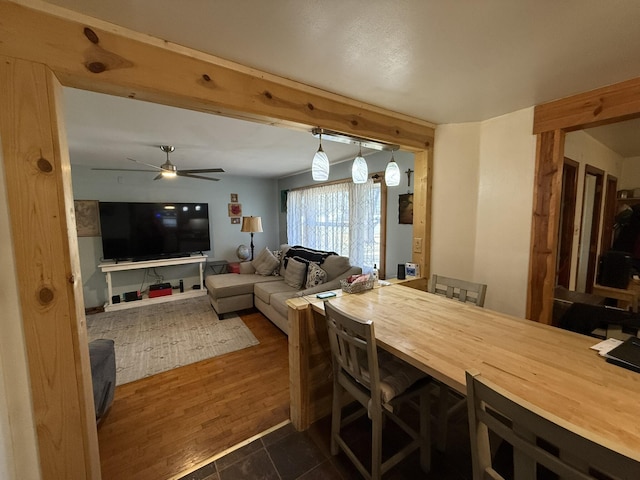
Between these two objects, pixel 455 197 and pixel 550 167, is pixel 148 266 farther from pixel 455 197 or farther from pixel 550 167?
pixel 550 167

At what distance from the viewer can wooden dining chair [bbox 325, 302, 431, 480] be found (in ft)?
4.01

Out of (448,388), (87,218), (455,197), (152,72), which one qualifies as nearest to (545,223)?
(455,197)

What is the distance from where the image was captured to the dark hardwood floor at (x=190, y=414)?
5.27 feet

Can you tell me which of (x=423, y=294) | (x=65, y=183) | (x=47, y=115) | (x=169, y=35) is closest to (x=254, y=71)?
(x=169, y=35)

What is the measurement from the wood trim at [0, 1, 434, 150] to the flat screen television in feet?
13.0

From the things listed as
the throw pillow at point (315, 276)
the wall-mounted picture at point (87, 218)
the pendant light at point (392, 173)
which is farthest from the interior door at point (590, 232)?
the wall-mounted picture at point (87, 218)

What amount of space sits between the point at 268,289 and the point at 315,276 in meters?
0.76

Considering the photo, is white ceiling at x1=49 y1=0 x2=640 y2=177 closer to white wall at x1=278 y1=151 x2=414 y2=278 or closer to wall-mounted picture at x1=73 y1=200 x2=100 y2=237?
white wall at x1=278 y1=151 x2=414 y2=278

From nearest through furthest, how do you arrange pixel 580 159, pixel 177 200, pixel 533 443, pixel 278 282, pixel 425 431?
pixel 533 443
pixel 425 431
pixel 580 159
pixel 278 282
pixel 177 200

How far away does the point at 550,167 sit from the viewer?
1929 millimetres

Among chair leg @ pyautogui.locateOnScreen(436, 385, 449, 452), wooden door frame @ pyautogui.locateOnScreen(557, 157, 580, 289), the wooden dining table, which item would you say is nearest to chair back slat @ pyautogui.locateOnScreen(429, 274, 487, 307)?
the wooden dining table

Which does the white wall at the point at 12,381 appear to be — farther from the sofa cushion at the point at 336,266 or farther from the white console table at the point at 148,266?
the white console table at the point at 148,266

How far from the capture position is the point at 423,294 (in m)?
1.95

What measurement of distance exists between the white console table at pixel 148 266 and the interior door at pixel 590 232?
18.9ft
